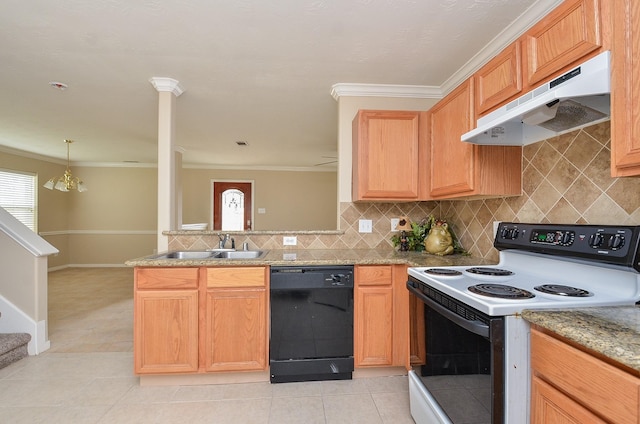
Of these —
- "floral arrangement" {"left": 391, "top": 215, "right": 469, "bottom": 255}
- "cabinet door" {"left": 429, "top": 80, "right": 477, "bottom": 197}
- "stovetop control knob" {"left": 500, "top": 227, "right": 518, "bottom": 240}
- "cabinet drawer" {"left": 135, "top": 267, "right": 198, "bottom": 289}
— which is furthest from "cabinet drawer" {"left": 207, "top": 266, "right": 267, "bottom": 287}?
"stovetop control knob" {"left": 500, "top": 227, "right": 518, "bottom": 240}

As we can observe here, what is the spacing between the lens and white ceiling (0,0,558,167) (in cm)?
170

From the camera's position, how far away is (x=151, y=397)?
1924 mm

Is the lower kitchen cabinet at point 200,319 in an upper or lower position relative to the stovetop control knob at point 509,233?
lower

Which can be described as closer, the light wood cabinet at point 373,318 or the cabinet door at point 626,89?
the cabinet door at point 626,89

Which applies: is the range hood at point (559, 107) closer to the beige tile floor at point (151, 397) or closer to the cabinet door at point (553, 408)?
the cabinet door at point (553, 408)

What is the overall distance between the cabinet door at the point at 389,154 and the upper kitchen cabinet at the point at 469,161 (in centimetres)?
30

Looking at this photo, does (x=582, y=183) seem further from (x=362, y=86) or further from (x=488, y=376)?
(x=362, y=86)

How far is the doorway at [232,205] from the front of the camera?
23.0ft

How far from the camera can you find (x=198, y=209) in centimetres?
695

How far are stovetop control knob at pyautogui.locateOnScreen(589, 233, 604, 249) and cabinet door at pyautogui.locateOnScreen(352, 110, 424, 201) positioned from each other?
3.96 ft

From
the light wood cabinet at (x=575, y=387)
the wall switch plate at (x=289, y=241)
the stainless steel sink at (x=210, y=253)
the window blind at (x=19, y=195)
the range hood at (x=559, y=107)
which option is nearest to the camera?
the light wood cabinet at (x=575, y=387)

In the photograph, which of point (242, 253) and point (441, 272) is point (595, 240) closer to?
point (441, 272)

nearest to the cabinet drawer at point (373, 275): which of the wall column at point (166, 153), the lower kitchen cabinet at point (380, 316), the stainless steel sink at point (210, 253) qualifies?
the lower kitchen cabinet at point (380, 316)

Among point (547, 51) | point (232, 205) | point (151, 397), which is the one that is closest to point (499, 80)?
point (547, 51)
